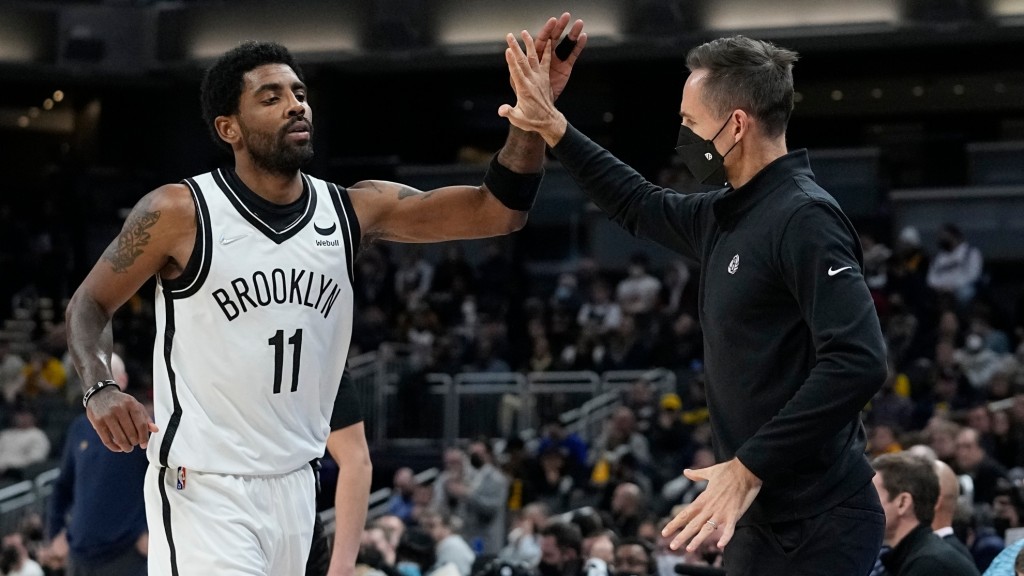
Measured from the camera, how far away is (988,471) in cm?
1011

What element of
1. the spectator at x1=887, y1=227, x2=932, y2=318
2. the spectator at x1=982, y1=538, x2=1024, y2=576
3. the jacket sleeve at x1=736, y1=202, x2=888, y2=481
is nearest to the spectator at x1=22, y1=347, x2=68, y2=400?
the spectator at x1=887, y1=227, x2=932, y2=318

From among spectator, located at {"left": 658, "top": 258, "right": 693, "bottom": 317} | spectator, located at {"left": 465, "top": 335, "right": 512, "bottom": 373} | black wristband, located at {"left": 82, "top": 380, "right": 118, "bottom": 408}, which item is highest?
black wristband, located at {"left": 82, "top": 380, "right": 118, "bottom": 408}

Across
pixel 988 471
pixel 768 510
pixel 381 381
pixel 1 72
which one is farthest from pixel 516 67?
pixel 1 72

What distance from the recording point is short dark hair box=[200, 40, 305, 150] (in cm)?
438

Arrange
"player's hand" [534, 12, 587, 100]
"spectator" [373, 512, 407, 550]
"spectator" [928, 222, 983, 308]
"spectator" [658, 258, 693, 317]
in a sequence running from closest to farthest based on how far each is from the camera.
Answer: "player's hand" [534, 12, 587, 100], "spectator" [373, 512, 407, 550], "spectator" [928, 222, 983, 308], "spectator" [658, 258, 693, 317]

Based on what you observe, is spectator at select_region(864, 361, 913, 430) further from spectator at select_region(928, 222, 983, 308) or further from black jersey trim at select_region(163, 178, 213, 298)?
black jersey trim at select_region(163, 178, 213, 298)

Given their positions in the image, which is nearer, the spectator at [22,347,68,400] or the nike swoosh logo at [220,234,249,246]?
the nike swoosh logo at [220,234,249,246]

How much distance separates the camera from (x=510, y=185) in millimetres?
4574

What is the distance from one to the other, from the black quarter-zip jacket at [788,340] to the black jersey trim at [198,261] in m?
1.42

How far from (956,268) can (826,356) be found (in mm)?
13313

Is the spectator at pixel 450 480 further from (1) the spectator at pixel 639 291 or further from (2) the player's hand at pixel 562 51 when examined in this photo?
(2) the player's hand at pixel 562 51

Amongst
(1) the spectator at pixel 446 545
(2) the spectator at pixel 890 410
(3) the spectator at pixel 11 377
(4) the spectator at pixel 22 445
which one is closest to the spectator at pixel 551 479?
(1) the spectator at pixel 446 545

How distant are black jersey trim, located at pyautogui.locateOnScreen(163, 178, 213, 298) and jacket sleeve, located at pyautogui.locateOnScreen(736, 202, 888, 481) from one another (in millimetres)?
1668

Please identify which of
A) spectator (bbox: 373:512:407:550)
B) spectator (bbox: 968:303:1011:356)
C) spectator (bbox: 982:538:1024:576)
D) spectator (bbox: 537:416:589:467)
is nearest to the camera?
spectator (bbox: 982:538:1024:576)
